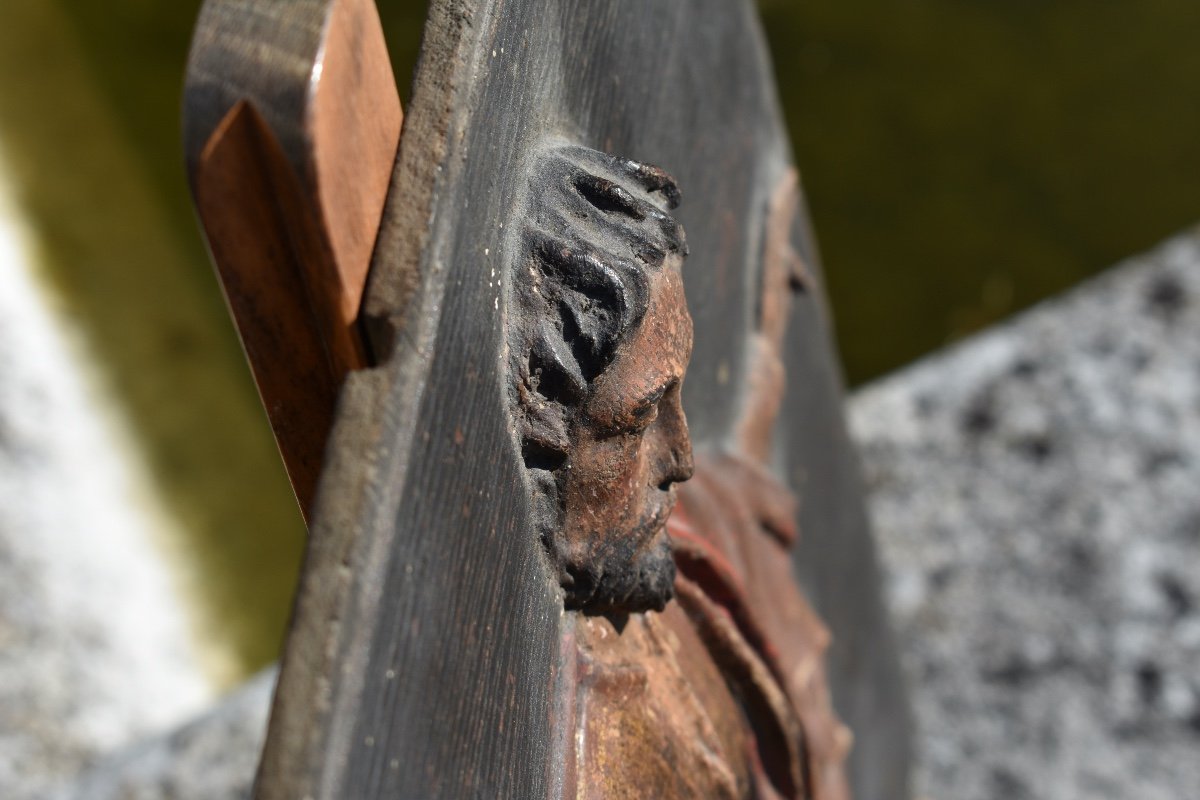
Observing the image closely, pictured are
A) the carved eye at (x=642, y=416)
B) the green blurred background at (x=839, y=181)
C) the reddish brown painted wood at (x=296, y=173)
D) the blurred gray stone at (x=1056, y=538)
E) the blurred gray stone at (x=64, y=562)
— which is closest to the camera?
the reddish brown painted wood at (x=296, y=173)

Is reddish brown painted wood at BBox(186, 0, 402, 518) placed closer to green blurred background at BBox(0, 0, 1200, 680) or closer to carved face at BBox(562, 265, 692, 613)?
carved face at BBox(562, 265, 692, 613)

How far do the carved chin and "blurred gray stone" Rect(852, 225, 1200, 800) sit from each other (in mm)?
786

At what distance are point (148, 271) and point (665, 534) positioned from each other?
112 centimetres

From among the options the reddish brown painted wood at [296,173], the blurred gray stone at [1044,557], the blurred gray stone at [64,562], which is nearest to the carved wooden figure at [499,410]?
the reddish brown painted wood at [296,173]

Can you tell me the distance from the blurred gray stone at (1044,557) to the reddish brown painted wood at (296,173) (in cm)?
83

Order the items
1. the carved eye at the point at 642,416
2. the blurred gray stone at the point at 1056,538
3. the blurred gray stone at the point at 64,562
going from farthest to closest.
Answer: the blurred gray stone at the point at 64,562
the blurred gray stone at the point at 1056,538
the carved eye at the point at 642,416

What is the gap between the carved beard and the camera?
1.55 ft

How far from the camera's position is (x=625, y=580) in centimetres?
48

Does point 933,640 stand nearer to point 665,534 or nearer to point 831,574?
point 831,574

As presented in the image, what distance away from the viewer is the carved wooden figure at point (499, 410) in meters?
0.35

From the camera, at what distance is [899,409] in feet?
4.29

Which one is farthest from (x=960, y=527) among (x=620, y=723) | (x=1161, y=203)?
(x=620, y=723)

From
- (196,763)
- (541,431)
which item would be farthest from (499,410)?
(196,763)

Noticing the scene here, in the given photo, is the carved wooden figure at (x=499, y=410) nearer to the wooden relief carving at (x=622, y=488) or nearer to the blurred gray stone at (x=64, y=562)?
the wooden relief carving at (x=622, y=488)
